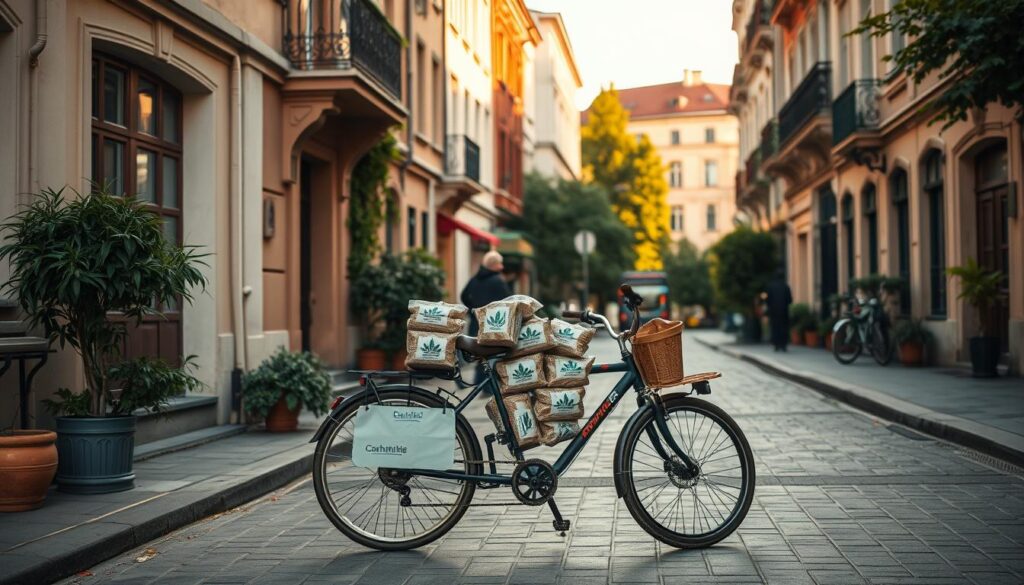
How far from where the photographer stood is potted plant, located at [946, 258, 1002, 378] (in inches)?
607

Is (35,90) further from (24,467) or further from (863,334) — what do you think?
(863,334)

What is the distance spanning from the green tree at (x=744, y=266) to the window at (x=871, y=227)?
733 cm

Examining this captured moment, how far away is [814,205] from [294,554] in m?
26.9

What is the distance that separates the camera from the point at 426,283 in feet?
60.6

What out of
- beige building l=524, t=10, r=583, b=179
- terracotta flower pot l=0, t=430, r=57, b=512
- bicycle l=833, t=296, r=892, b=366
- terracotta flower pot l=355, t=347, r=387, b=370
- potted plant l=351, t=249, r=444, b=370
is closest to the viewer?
terracotta flower pot l=0, t=430, r=57, b=512

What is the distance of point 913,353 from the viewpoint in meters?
19.2

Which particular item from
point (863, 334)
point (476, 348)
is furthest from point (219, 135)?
point (863, 334)

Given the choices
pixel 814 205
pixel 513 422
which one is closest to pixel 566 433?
pixel 513 422

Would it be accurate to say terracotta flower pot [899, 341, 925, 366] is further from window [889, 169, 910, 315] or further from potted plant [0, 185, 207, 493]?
potted plant [0, 185, 207, 493]

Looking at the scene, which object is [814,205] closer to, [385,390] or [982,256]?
[982,256]

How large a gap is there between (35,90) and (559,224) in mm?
39417

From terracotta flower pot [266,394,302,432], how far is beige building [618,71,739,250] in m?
92.9

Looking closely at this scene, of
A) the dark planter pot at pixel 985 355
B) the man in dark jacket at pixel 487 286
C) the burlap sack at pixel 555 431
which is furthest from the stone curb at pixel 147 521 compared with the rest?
the dark planter pot at pixel 985 355

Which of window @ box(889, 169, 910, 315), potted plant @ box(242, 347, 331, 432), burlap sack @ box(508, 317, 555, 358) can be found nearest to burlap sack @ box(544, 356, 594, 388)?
burlap sack @ box(508, 317, 555, 358)
